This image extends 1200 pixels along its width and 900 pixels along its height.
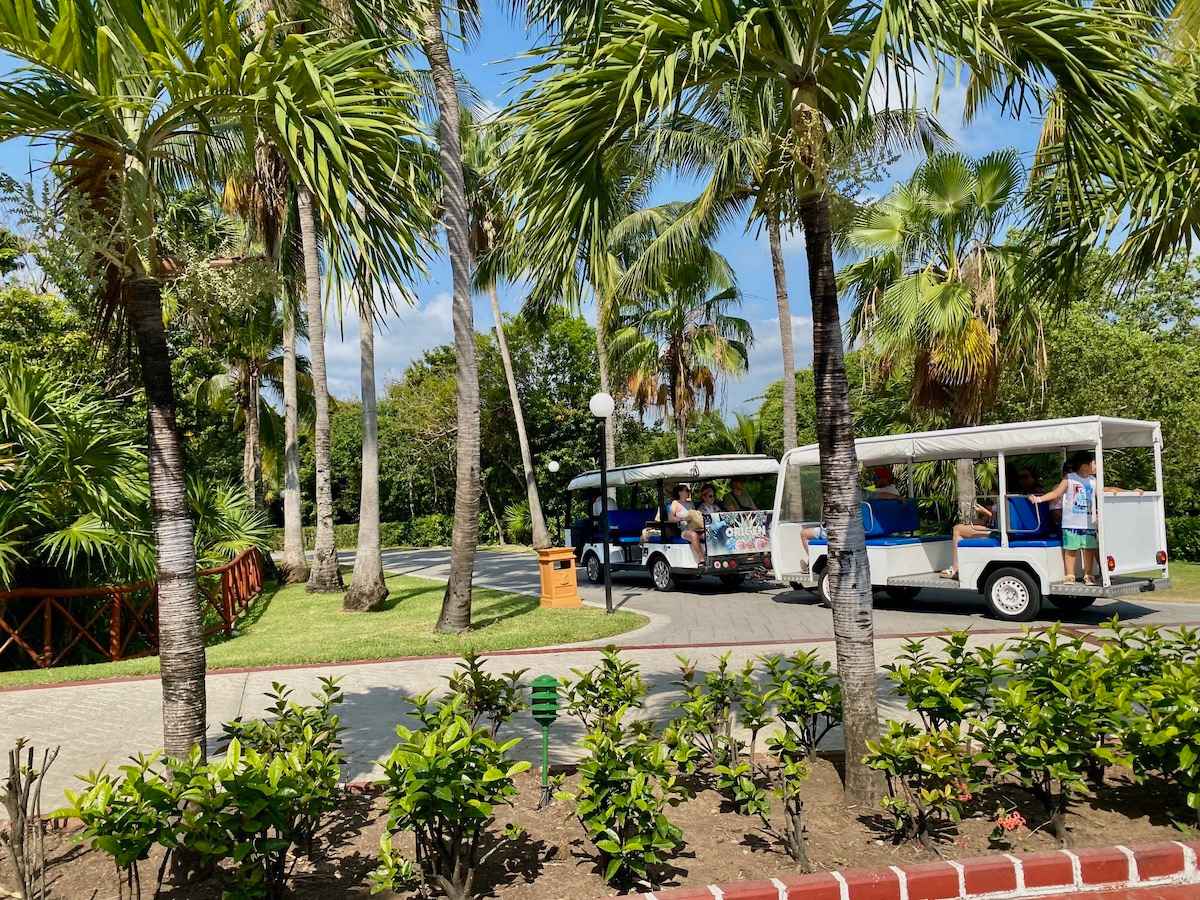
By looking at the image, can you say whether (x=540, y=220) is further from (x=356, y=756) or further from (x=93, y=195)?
(x=356, y=756)

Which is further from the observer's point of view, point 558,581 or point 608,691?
point 558,581

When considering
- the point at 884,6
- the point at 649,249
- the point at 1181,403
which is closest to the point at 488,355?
the point at 649,249

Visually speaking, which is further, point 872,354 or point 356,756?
point 872,354

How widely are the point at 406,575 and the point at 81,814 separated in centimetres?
1948

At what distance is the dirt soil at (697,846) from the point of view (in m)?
3.83

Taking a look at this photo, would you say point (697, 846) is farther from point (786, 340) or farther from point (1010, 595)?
point (786, 340)

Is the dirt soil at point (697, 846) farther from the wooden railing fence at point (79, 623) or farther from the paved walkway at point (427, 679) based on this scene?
the wooden railing fence at point (79, 623)

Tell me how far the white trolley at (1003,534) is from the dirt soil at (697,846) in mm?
6873

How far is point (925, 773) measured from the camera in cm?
410

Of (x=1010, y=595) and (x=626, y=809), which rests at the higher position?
(x=626, y=809)

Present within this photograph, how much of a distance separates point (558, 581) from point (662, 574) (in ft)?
9.99

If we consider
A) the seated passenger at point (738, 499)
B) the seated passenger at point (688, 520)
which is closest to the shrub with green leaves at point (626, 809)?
the seated passenger at point (688, 520)

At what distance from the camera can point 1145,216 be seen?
5.48 meters

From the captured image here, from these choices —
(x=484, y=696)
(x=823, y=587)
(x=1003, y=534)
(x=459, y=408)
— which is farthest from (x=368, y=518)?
(x=484, y=696)
